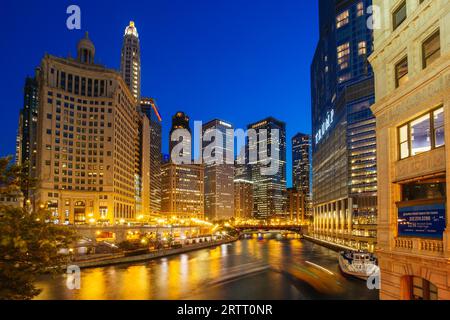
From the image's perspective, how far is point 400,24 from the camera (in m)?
18.5

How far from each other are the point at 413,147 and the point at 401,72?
3.92m

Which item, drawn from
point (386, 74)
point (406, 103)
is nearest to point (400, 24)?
point (386, 74)

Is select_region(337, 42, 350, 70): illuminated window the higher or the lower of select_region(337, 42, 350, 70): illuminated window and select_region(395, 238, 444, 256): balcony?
the higher

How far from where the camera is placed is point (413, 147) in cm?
1730

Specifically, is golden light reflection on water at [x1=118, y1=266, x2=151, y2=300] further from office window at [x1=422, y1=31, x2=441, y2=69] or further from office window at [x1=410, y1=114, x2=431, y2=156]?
office window at [x1=422, y1=31, x2=441, y2=69]

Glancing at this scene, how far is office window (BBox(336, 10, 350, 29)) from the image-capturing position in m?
157

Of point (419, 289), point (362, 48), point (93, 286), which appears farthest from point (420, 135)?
point (362, 48)

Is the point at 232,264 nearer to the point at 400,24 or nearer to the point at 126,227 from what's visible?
the point at 126,227

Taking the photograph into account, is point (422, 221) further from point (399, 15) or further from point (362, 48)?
point (362, 48)

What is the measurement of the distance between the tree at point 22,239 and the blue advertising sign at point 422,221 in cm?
1499

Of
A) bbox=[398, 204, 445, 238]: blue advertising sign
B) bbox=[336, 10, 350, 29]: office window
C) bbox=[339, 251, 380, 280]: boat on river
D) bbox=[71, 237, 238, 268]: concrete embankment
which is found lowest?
bbox=[71, 237, 238, 268]: concrete embankment

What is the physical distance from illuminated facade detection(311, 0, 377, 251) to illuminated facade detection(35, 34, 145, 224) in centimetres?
8822

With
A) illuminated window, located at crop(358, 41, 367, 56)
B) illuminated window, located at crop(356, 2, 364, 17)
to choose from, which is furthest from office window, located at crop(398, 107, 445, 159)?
illuminated window, located at crop(356, 2, 364, 17)
